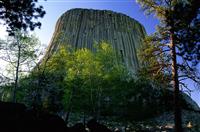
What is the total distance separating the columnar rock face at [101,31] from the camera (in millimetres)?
57531

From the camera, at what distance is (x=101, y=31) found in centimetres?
5959

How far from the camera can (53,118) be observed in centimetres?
1652

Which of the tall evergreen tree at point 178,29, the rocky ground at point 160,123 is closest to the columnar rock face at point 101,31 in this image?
the rocky ground at point 160,123

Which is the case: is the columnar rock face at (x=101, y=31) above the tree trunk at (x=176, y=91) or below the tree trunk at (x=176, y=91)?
above

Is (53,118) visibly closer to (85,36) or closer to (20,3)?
(20,3)

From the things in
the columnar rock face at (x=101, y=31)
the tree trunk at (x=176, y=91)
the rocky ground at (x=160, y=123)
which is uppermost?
the columnar rock face at (x=101, y=31)

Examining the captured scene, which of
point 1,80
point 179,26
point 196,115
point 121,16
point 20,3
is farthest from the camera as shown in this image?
point 121,16

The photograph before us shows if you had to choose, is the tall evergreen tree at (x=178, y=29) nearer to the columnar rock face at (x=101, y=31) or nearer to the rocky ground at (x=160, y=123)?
the rocky ground at (x=160, y=123)

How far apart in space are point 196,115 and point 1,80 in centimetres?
2383

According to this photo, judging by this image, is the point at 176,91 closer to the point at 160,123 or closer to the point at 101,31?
→ the point at 160,123

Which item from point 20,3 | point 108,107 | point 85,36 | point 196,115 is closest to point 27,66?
point 108,107

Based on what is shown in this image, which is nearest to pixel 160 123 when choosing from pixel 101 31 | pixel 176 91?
pixel 176 91

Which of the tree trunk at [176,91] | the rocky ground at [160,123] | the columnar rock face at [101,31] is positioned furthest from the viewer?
the columnar rock face at [101,31]

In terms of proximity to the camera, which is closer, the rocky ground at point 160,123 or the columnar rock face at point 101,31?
the rocky ground at point 160,123
